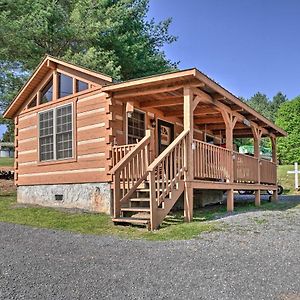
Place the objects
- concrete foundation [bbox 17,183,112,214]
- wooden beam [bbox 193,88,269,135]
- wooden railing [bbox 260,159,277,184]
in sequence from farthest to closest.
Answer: wooden railing [bbox 260,159,277,184] → concrete foundation [bbox 17,183,112,214] → wooden beam [bbox 193,88,269,135]

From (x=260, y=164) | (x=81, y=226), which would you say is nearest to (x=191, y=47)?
(x=260, y=164)

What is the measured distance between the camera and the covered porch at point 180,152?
796 cm

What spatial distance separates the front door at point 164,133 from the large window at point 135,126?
1.12 m

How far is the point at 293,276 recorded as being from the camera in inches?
165

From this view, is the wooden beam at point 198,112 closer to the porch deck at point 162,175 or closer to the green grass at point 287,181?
the porch deck at point 162,175

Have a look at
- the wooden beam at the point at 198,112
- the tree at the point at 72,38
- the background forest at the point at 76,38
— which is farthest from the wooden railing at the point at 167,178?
the background forest at the point at 76,38

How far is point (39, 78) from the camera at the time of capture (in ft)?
40.1

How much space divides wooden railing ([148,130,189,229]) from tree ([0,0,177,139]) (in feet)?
29.3

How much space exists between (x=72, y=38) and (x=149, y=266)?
1480cm

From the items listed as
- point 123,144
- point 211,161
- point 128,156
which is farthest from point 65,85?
point 211,161

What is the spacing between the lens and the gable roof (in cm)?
1030

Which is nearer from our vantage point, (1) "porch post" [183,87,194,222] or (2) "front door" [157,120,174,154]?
(1) "porch post" [183,87,194,222]

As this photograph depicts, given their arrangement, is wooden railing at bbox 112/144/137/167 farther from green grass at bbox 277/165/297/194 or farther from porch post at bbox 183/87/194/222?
green grass at bbox 277/165/297/194

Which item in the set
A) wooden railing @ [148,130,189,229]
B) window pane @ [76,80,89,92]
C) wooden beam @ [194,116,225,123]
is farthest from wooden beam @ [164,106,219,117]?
wooden railing @ [148,130,189,229]
